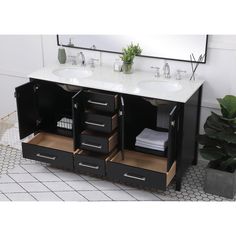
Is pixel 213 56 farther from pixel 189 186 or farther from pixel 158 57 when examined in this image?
pixel 189 186

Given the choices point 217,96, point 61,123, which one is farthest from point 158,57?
point 61,123

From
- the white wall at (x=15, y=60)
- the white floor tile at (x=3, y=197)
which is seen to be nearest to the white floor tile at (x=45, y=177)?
the white floor tile at (x=3, y=197)

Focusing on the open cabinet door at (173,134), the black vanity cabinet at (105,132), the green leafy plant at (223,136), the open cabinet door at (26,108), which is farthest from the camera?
the open cabinet door at (26,108)

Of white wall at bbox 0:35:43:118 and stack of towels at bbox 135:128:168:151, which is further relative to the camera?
white wall at bbox 0:35:43:118

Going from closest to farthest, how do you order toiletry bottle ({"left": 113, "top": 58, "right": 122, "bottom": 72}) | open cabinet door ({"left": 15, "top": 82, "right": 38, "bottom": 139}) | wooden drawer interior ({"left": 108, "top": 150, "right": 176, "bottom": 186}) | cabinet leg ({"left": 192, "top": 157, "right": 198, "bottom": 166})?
wooden drawer interior ({"left": 108, "top": 150, "right": 176, "bottom": 186}), open cabinet door ({"left": 15, "top": 82, "right": 38, "bottom": 139}), toiletry bottle ({"left": 113, "top": 58, "right": 122, "bottom": 72}), cabinet leg ({"left": 192, "top": 157, "right": 198, "bottom": 166})

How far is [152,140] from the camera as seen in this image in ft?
10.9

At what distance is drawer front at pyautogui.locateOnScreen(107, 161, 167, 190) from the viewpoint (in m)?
3.07

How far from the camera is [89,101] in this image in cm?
316

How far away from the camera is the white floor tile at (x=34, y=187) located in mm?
3258

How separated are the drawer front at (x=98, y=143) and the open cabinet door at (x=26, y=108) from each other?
469 millimetres

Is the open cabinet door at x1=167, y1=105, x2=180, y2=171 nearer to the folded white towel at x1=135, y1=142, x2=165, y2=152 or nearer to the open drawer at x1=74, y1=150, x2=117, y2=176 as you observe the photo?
the folded white towel at x1=135, y1=142, x2=165, y2=152

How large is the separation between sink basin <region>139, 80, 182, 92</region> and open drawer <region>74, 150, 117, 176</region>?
0.51m

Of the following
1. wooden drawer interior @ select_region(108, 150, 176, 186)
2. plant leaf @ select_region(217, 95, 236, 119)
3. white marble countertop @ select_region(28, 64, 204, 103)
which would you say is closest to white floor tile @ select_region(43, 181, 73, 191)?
wooden drawer interior @ select_region(108, 150, 176, 186)

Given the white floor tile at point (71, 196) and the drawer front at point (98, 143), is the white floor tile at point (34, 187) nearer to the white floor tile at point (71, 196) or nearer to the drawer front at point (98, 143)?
the white floor tile at point (71, 196)
